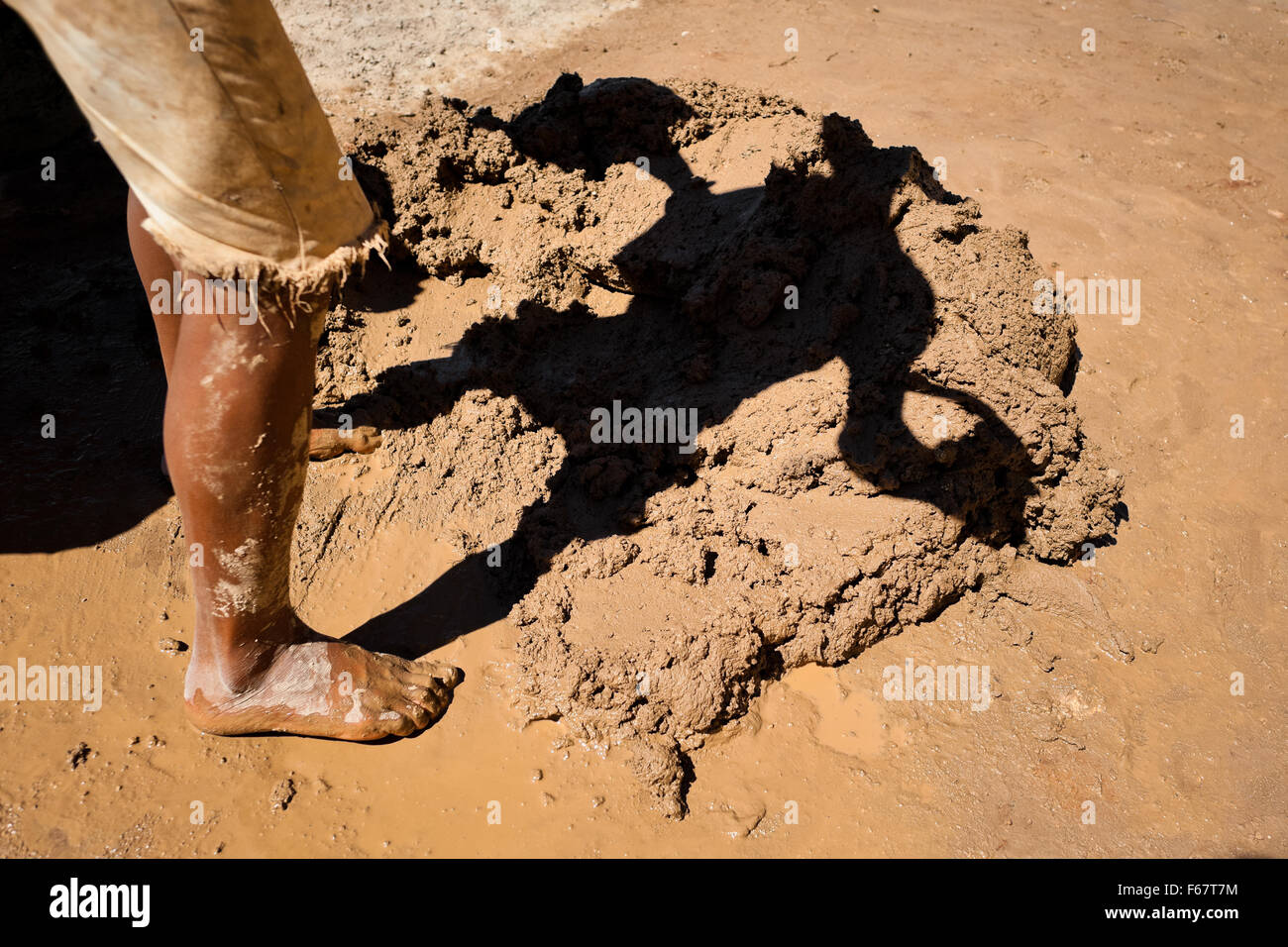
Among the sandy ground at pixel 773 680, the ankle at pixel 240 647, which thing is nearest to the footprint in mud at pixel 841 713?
the sandy ground at pixel 773 680

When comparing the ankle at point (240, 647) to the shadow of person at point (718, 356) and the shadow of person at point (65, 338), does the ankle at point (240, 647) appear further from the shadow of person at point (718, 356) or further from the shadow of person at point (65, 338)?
the shadow of person at point (65, 338)

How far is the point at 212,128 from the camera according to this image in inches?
53.1

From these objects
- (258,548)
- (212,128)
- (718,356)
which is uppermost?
(212,128)

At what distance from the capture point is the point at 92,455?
8.48 ft

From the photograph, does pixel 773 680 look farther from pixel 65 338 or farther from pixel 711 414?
pixel 65 338

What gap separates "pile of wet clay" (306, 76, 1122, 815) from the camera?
2.20 m

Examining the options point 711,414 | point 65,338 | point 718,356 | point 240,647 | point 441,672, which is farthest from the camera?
point 65,338

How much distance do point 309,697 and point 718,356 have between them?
1.61 m

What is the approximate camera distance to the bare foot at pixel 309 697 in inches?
75.5

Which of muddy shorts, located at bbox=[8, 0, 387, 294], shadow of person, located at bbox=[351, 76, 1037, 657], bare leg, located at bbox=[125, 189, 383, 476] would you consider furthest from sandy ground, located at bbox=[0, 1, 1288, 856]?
muddy shorts, located at bbox=[8, 0, 387, 294]

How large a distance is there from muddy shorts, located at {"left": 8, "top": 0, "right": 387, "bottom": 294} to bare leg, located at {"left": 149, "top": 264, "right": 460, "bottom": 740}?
12 centimetres

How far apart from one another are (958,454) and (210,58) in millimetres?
1967

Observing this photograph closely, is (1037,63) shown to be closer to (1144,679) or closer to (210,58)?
(1144,679)

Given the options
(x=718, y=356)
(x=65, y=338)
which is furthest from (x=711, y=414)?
(x=65, y=338)
